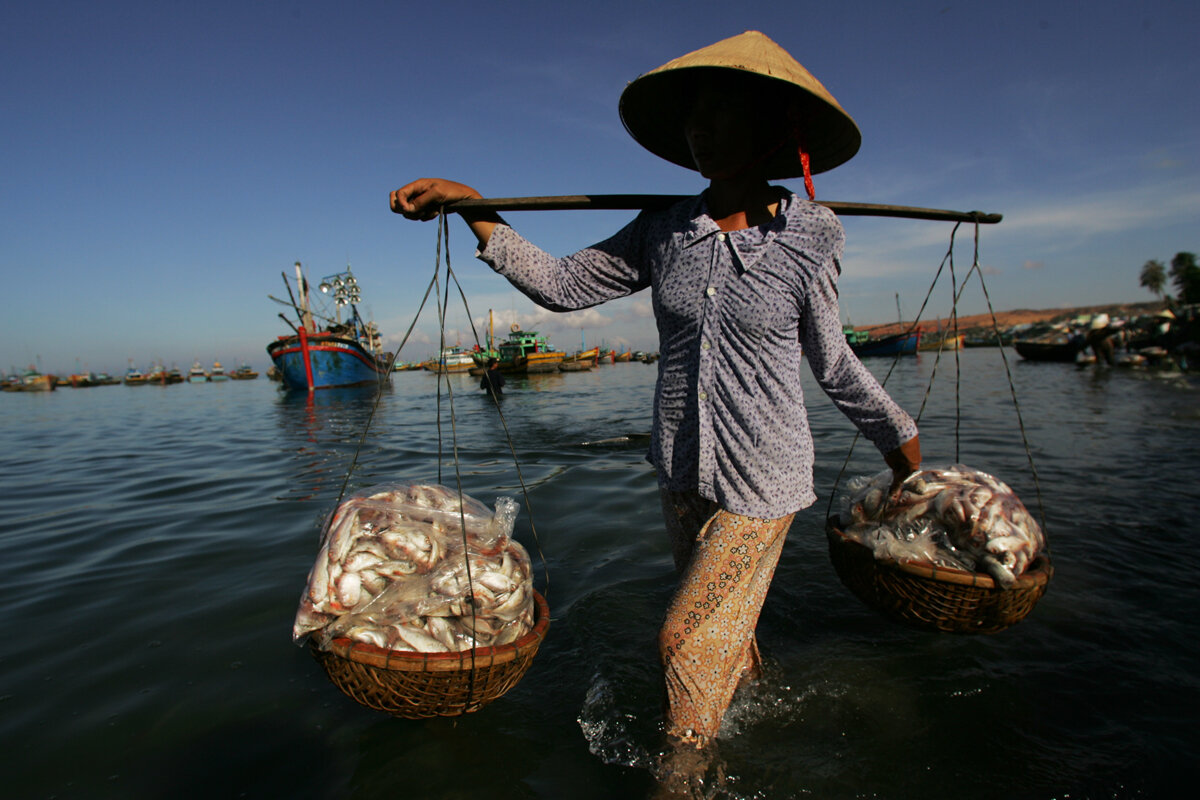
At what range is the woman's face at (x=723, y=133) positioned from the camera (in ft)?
5.04

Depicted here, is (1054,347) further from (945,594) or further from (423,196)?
(423,196)

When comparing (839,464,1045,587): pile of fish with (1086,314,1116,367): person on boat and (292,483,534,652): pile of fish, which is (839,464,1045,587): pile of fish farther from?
(1086,314,1116,367): person on boat

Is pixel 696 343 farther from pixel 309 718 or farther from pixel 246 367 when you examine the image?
pixel 246 367

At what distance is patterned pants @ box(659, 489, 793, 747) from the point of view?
58.5 inches

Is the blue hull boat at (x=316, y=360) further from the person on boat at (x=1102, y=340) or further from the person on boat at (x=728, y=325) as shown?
the person on boat at (x=1102, y=340)

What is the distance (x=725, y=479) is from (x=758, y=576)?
31cm

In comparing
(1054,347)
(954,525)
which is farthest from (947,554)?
(1054,347)

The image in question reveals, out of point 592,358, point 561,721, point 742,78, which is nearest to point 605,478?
point 561,721

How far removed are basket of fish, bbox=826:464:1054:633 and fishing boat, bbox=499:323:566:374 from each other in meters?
34.0

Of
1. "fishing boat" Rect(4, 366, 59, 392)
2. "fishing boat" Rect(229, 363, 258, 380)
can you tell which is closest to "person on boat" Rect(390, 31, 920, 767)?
"fishing boat" Rect(4, 366, 59, 392)

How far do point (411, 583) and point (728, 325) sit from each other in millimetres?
1143

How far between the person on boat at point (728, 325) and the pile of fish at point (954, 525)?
541 mm

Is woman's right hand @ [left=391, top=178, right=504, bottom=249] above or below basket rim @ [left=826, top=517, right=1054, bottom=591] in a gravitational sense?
above

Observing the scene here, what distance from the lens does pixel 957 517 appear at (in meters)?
2.00
